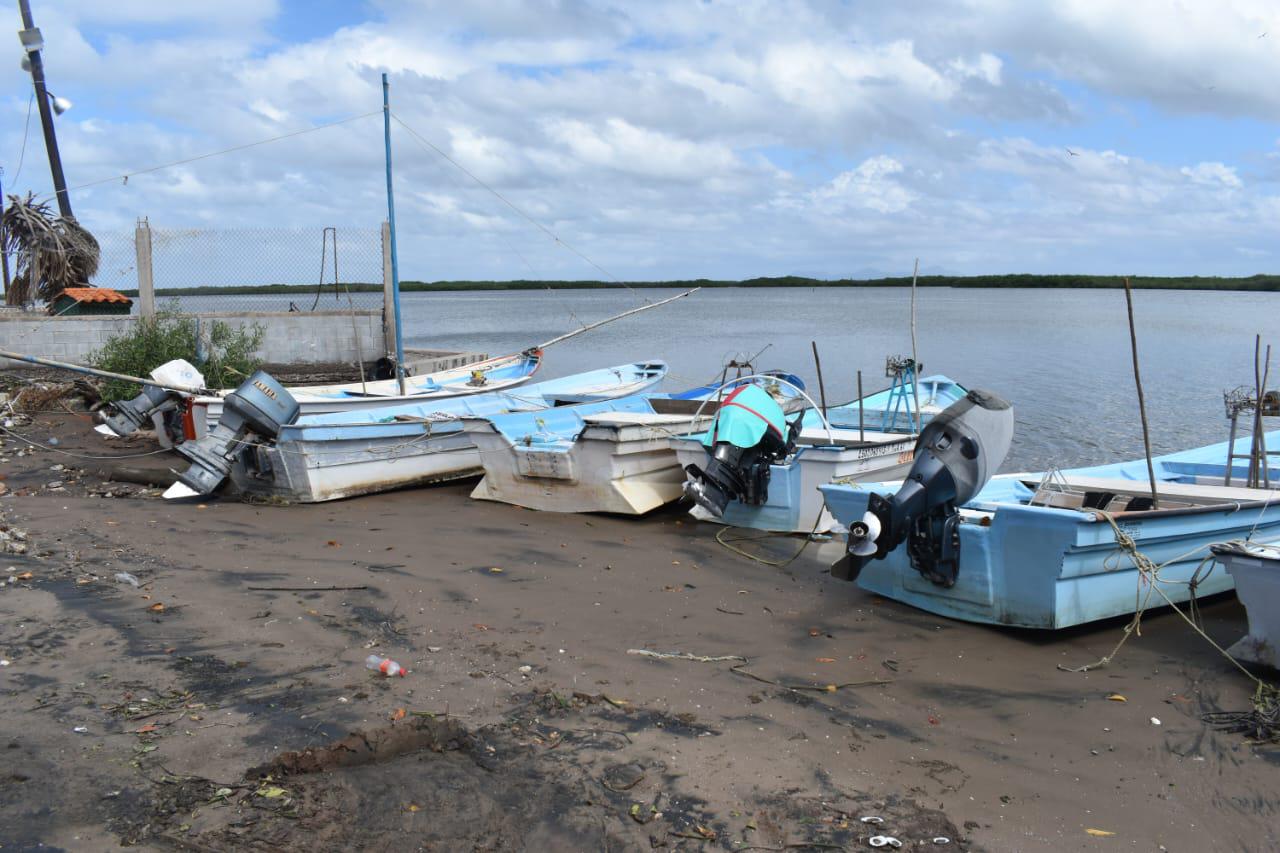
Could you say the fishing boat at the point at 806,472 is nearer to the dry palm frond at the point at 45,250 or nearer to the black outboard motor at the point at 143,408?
the black outboard motor at the point at 143,408

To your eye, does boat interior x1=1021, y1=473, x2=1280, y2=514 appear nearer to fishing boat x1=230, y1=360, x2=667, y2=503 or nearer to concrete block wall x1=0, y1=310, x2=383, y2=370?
fishing boat x1=230, y1=360, x2=667, y2=503

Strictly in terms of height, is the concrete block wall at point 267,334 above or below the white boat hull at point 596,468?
above

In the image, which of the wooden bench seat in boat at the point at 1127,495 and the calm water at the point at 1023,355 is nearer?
the wooden bench seat in boat at the point at 1127,495

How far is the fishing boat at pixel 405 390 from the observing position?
11.3 m

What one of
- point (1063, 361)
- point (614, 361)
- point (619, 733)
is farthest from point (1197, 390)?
point (619, 733)

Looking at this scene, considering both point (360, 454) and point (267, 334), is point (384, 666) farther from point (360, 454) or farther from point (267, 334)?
point (267, 334)

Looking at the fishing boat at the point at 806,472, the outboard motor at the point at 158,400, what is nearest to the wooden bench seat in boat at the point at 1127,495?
the fishing boat at the point at 806,472

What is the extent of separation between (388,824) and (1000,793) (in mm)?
2723

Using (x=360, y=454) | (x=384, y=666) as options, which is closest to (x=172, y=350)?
(x=360, y=454)

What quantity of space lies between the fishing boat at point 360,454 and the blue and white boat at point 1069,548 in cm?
540

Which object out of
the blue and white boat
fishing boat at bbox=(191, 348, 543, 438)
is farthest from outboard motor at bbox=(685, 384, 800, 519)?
fishing boat at bbox=(191, 348, 543, 438)

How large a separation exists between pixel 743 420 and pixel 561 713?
4.74 meters

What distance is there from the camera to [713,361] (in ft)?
107

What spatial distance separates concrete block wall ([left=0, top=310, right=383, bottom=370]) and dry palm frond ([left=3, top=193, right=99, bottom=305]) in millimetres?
2267
